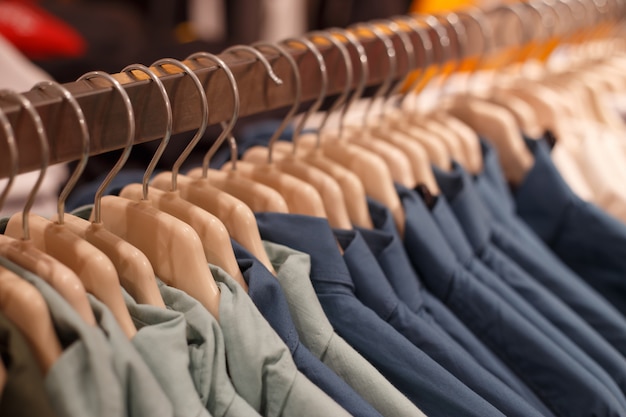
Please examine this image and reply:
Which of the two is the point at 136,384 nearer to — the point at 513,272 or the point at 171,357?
the point at 171,357

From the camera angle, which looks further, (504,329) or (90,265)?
(504,329)

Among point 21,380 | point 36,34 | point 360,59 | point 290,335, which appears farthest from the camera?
point 36,34

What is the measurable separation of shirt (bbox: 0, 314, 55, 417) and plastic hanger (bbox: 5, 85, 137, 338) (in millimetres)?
65

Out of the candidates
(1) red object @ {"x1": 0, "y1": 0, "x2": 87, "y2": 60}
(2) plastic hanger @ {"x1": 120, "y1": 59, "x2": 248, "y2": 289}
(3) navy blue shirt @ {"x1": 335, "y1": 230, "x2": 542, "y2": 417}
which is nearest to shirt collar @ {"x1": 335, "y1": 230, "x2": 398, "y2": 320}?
(3) navy blue shirt @ {"x1": 335, "y1": 230, "x2": 542, "y2": 417}

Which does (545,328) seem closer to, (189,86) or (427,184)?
(427,184)

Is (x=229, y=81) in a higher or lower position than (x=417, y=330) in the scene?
higher

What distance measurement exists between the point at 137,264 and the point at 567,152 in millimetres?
648

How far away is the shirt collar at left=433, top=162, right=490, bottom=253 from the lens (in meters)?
0.78

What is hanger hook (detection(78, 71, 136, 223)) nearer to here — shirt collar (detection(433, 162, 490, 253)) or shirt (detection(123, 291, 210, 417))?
shirt (detection(123, 291, 210, 417))

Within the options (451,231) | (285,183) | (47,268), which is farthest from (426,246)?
(47,268)

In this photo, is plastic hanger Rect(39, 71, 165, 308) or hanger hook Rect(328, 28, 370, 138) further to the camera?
hanger hook Rect(328, 28, 370, 138)

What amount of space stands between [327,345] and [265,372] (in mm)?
71

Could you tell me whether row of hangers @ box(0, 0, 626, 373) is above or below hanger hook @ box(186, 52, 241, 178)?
below

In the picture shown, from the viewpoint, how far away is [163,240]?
0.56 metres
